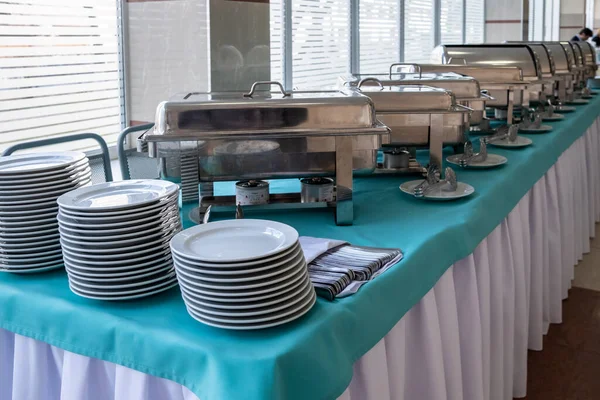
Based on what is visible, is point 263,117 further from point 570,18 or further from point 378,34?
point 570,18

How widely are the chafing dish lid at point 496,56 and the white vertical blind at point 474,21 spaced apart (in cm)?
311

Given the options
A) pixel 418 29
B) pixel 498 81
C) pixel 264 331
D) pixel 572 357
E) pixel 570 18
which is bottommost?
pixel 572 357

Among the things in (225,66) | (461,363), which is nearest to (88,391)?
(461,363)

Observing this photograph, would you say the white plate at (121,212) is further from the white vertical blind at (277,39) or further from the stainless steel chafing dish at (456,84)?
the white vertical blind at (277,39)

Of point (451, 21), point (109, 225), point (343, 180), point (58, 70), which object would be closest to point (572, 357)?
point (343, 180)

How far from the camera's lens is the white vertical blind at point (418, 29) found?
4141mm

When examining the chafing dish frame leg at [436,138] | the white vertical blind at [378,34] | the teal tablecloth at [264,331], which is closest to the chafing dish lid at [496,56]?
the white vertical blind at [378,34]

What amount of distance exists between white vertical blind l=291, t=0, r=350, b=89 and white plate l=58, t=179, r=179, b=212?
1843 mm

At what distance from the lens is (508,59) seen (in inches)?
96.4

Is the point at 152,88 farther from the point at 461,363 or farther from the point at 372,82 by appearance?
the point at 461,363

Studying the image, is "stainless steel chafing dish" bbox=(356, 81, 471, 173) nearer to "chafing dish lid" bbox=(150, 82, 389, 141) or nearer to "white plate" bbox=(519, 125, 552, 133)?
"chafing dish lid" bbox=(150, 82, 389, 141)

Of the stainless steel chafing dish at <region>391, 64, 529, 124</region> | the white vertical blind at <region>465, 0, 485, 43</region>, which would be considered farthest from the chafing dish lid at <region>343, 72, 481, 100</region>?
the white vertical blind at <region>465, 0, 485, 43</region>

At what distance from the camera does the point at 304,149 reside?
110 centimetres

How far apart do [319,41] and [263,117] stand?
1.95 metres
